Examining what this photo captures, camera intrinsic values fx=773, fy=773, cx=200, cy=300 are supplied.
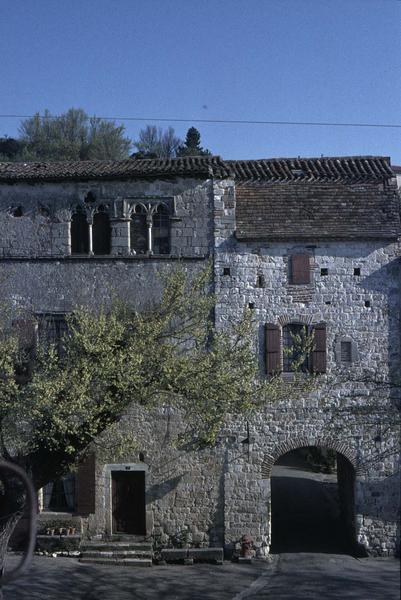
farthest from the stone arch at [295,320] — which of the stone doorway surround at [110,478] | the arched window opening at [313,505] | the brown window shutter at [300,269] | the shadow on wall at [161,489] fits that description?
the stone doorway surround at [110,478]

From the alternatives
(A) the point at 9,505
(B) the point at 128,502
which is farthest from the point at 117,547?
(A) the point at 9,505

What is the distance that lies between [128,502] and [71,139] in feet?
109

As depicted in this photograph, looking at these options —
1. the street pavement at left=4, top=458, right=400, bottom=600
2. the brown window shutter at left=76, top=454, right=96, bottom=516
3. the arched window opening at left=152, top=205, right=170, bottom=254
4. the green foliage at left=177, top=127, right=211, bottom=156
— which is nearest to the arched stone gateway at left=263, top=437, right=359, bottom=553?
the street pavement at left=4, top=458, right=400, bottom=600

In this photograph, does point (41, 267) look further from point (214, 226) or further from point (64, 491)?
point (64, 491)

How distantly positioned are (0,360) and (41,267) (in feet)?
20.2

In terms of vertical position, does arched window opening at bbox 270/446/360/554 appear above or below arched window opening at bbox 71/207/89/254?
below

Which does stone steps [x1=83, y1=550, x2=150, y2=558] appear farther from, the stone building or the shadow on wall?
the shadow on wall

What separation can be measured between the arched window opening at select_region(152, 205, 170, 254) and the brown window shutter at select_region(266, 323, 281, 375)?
3.76m

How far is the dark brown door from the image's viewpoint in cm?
2206

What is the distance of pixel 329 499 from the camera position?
29219 millimetres

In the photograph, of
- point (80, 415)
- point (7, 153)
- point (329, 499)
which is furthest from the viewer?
point (7, 153)

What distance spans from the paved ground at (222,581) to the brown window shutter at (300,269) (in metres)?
7.72

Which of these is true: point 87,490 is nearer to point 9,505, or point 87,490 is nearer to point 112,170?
point 9,505

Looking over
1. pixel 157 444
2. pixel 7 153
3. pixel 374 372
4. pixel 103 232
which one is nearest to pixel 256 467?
pixel 157 444
